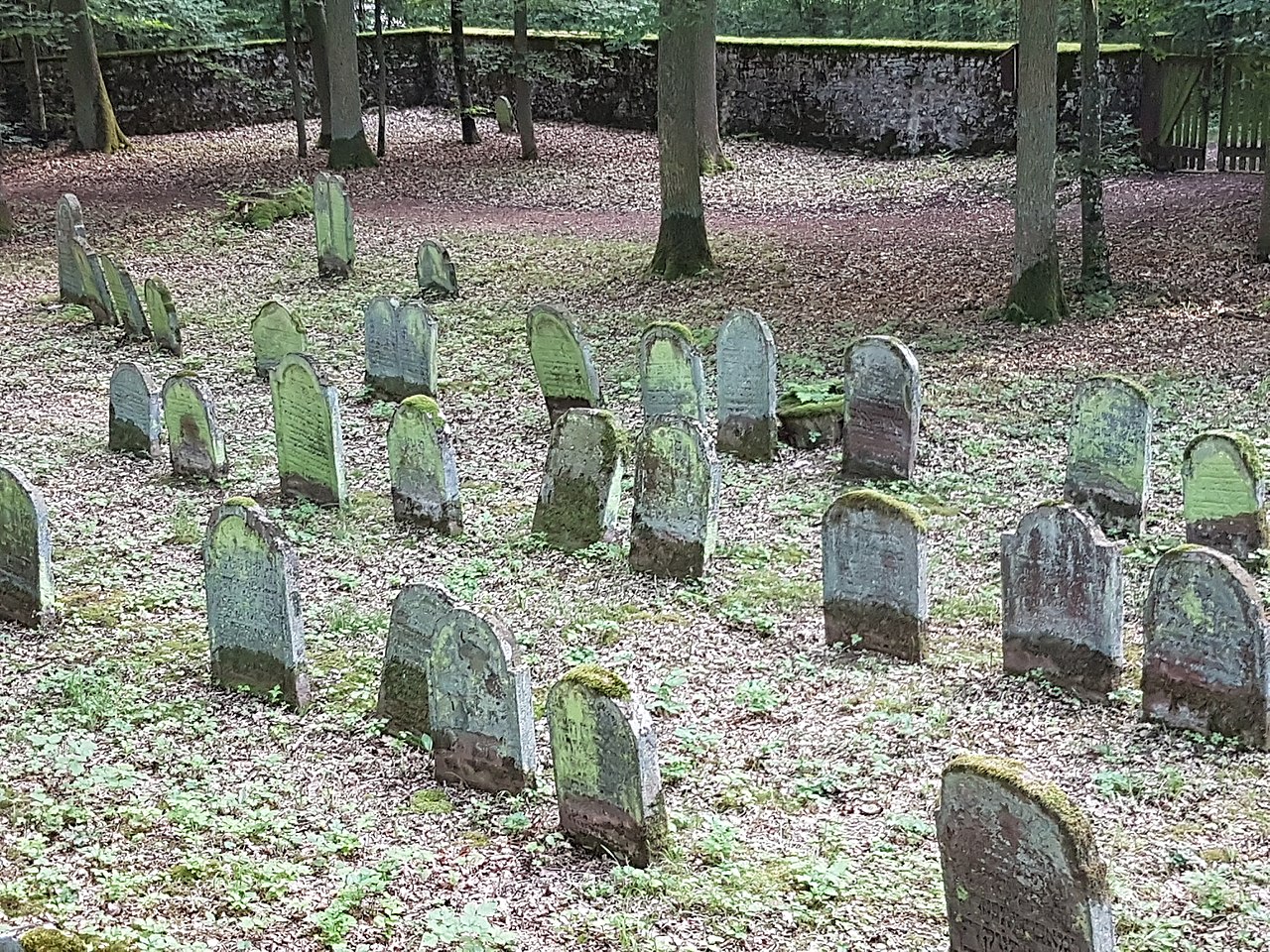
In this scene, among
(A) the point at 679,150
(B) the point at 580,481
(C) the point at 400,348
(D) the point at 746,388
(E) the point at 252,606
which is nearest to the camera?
(E) the point at 252,606

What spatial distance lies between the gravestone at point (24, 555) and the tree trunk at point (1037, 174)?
28.0 ft

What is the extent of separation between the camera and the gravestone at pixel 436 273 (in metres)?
15.0

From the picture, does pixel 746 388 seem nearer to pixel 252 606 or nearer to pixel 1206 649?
pixel 252 606

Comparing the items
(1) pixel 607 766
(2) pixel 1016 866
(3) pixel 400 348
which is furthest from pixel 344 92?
(2) pixel 1016 866

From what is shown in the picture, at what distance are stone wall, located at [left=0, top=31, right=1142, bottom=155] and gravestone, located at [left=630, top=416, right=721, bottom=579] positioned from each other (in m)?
14.4

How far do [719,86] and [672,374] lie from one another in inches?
649

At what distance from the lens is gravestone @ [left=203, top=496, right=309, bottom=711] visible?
6.50 m

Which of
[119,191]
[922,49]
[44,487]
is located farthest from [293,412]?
[922,49]

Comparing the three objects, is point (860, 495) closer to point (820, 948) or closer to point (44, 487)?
point (820, 948)

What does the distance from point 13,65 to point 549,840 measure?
25.5 metres

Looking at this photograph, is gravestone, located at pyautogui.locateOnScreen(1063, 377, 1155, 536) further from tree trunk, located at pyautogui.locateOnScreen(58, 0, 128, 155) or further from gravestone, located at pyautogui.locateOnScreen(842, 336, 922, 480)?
tree trunk, located at pyautogui.locateOnScreen(58, 0, 128, 155)

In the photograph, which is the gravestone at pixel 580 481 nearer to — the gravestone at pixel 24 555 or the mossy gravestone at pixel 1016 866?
the gravestone at pixel 24 555

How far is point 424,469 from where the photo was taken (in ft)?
28.6

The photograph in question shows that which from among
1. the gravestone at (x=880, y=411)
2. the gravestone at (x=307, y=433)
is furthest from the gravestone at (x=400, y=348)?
the gravestone at (x=880, y=411)
